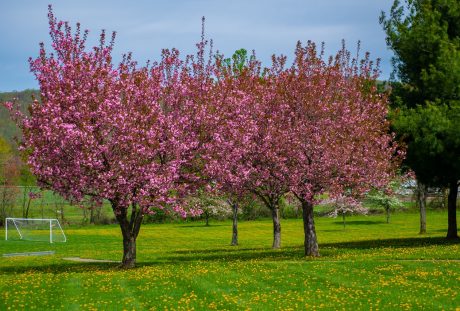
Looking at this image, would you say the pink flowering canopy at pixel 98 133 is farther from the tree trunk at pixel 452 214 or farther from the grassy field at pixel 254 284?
the tree trunk at pixel 452 214

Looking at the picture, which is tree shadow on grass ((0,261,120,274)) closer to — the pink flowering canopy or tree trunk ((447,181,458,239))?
the pink flowering canopy

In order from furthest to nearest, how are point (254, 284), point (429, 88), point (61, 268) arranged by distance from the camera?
1. point (429, 88)
2. point (61, 268)
3. point (254, 284)

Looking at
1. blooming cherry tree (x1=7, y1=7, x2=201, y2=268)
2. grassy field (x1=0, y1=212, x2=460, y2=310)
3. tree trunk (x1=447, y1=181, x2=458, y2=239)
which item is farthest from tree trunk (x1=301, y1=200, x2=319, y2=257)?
tree trunk (x1=447, y1=181, x2=458, y2=239)

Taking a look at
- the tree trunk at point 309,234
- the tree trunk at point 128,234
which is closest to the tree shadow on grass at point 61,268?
the tree trunk at point 128,234

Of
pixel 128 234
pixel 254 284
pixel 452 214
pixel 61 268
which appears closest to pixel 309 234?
pixel 128 234

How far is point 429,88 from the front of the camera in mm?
39000

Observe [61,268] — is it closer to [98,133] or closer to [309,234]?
[98,133]

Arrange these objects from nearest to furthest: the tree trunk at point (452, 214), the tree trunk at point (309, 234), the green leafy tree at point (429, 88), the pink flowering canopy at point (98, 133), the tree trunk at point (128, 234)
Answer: the pink flowering canopy at point (98, 133) < the tree trunk at point (128, 234) < the tree trunk at point (309, 234) < the green leafy tree at point (429, 88) < the tree trunk at point (452, 214)

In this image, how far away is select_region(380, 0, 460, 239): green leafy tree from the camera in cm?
3712

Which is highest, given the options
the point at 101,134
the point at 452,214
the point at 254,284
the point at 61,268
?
the point at 101,134

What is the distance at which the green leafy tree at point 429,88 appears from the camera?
37125mm

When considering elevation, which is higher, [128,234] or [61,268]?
[128,234]

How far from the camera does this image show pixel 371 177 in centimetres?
3269

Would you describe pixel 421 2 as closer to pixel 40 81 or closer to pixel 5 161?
pixel 40 81
